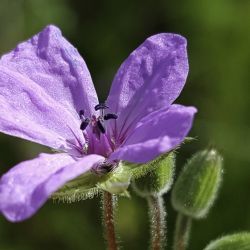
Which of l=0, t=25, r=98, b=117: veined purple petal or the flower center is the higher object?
l=0, t=25, r=98, b=117: veined purple petal

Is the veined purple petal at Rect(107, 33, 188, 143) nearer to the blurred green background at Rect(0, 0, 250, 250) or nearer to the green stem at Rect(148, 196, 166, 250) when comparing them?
the green stem at Rect(148, 196, 166, 250)

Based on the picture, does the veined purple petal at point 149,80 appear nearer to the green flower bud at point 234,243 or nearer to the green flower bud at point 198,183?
the green flower bud at point 198,183

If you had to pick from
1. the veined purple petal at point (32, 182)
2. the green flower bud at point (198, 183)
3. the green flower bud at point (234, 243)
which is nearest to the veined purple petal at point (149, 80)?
the green flower bud at point (198, 183)

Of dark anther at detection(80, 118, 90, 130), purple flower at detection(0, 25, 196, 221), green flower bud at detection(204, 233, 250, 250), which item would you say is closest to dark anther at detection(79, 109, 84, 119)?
purple flower at detection(0, 25, 196, 221)

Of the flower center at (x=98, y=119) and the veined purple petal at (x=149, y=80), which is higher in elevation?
the veined purple petal at (x=149, y=80)

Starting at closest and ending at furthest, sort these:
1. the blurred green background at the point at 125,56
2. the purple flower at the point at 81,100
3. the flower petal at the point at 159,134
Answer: the flower petal at the point at 159,134 → the purple flower at the point at 81,100 → the blurred green background at the point at 125,56

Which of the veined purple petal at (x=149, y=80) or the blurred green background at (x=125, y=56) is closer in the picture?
the veined purple petal at (x=149, y=80)

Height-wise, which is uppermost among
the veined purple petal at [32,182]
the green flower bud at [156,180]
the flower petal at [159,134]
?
the flower petal at [159,134]

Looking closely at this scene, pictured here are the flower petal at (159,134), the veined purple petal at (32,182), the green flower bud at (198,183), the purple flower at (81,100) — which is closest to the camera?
the veined purple petal at (32,182)
